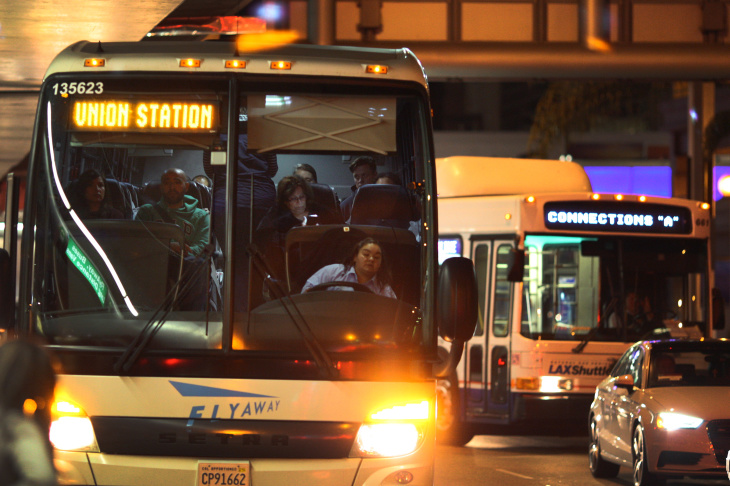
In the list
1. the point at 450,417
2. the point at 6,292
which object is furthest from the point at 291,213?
Result: the point at 450,417

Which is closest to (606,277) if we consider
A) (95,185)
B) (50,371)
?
(95,185)

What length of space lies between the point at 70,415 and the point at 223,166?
1.69 m

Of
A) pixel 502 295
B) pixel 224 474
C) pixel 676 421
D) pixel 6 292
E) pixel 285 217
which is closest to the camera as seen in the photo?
pixel 224 474

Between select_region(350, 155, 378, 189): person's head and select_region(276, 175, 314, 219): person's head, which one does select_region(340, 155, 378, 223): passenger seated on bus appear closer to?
select_region(350, 155, 378, 189): person's head

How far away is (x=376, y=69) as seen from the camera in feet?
24.3

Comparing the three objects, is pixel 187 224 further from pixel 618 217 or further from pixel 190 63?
pixel 618 217

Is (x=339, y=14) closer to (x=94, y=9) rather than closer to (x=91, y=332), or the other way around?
(x=94, y=9)

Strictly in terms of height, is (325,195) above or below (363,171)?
below

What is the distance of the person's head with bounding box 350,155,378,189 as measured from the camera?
7.29m

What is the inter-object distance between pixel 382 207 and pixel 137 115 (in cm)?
160

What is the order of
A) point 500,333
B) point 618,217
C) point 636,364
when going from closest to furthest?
point 636,364, point 618,217, point 500,333

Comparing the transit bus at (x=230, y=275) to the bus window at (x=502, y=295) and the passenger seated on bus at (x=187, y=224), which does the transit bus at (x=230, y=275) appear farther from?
the bus window at (x=502, y=295)

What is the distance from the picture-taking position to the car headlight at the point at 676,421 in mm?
10719

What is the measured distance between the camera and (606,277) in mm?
14531
